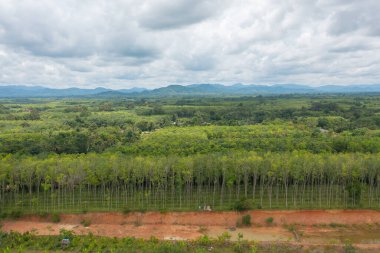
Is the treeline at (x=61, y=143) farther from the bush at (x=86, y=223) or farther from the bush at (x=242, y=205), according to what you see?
the bush at (x=242, y=205)

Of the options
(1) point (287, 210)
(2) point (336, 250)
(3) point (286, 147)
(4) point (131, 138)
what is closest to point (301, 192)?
(1) point (287, 210)

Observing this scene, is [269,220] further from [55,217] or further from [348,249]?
[55,217]

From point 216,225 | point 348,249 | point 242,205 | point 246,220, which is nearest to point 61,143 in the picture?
point 216,225

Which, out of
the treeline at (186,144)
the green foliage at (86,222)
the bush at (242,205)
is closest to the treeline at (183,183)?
the bush at (242,205)

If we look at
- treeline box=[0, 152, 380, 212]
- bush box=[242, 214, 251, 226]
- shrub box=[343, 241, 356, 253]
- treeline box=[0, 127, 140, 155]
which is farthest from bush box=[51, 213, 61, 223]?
shrub box=[343, 241, 356, 253]

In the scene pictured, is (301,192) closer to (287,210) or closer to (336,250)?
(287,210)
